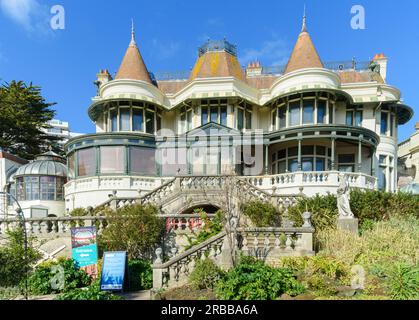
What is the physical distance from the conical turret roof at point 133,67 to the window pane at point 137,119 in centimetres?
283

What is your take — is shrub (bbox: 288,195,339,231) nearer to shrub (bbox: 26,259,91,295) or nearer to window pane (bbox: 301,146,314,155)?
window pane (bbox: 301,146,314,155)

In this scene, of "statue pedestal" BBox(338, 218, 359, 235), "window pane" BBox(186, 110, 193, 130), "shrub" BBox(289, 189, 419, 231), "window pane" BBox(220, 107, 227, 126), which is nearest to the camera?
"statue pedestal" BBox(338, 218, 359, 235)

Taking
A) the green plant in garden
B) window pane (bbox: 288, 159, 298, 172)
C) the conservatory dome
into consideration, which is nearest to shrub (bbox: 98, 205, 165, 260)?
the green plant in garden

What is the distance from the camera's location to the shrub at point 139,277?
33.2 ft

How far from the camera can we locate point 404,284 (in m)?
6.90

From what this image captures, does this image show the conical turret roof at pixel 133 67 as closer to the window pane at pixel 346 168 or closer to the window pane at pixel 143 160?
the window pane at pixel 143 160

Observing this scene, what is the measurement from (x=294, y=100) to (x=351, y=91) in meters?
5.41

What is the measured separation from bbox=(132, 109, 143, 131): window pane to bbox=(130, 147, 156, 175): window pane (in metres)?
2.84

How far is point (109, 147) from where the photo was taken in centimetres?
1970

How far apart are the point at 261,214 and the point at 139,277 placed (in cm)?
564

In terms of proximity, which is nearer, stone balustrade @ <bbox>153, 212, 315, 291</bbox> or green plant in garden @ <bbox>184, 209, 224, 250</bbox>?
stone balustrade @ <bbox>153, 212, 315, 291</bbox>

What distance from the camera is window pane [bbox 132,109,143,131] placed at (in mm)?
22344
